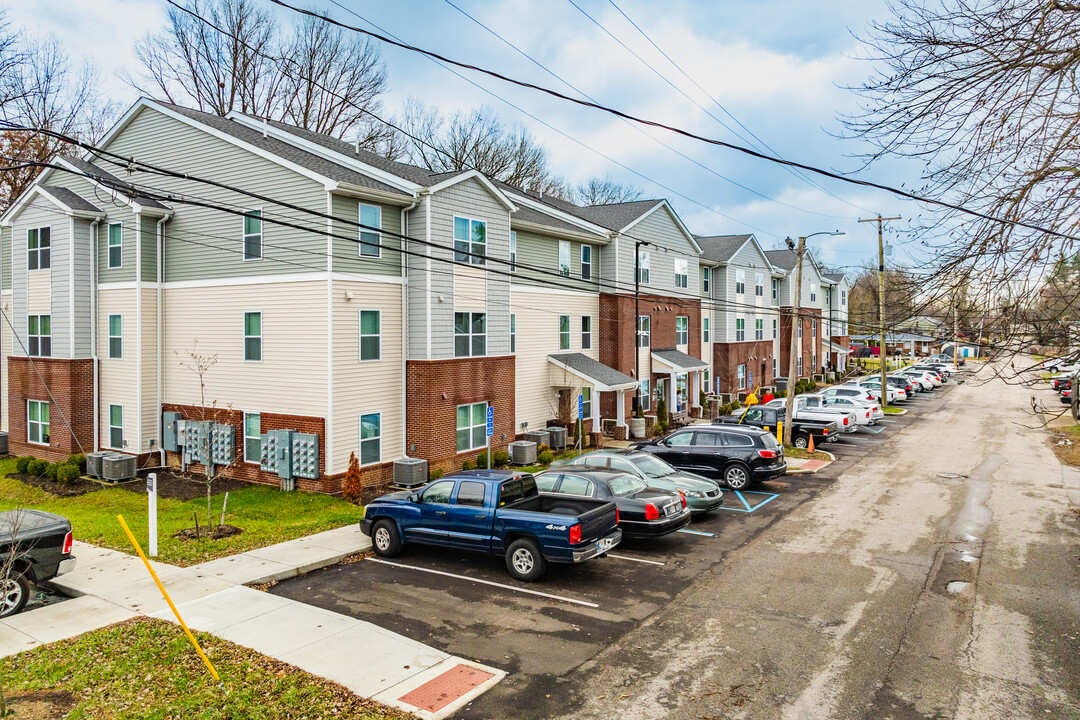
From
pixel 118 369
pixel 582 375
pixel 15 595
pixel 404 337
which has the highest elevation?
pixel 404 337

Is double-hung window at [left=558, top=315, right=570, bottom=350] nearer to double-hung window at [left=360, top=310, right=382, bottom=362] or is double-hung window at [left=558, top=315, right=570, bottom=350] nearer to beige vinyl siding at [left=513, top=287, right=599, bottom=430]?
beige vinyl siding at [left=513, top=287, right=599, bottom=430]

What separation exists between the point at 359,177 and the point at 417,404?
22.8 feet

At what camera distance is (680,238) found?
36969 mm

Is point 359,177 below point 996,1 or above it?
above

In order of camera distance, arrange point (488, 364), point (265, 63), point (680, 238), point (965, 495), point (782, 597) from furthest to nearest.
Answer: point (265, 63) → point (680, 238) → point (488, 364) → point (965, 495) → point (782, 597)

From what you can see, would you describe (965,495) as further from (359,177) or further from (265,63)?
(265,63)

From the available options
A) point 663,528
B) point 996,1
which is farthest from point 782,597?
point 996,1

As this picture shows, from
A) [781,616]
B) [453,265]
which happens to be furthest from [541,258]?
[781,616]

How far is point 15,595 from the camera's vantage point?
1016 cm

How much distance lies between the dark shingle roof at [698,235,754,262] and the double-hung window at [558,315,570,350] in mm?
14697

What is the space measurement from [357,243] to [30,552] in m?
11.9

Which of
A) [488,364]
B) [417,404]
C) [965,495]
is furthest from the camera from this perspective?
[488,364]

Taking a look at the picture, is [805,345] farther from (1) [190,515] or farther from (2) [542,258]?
(1) [190,515]

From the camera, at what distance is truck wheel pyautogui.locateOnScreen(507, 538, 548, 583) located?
38.4ft
